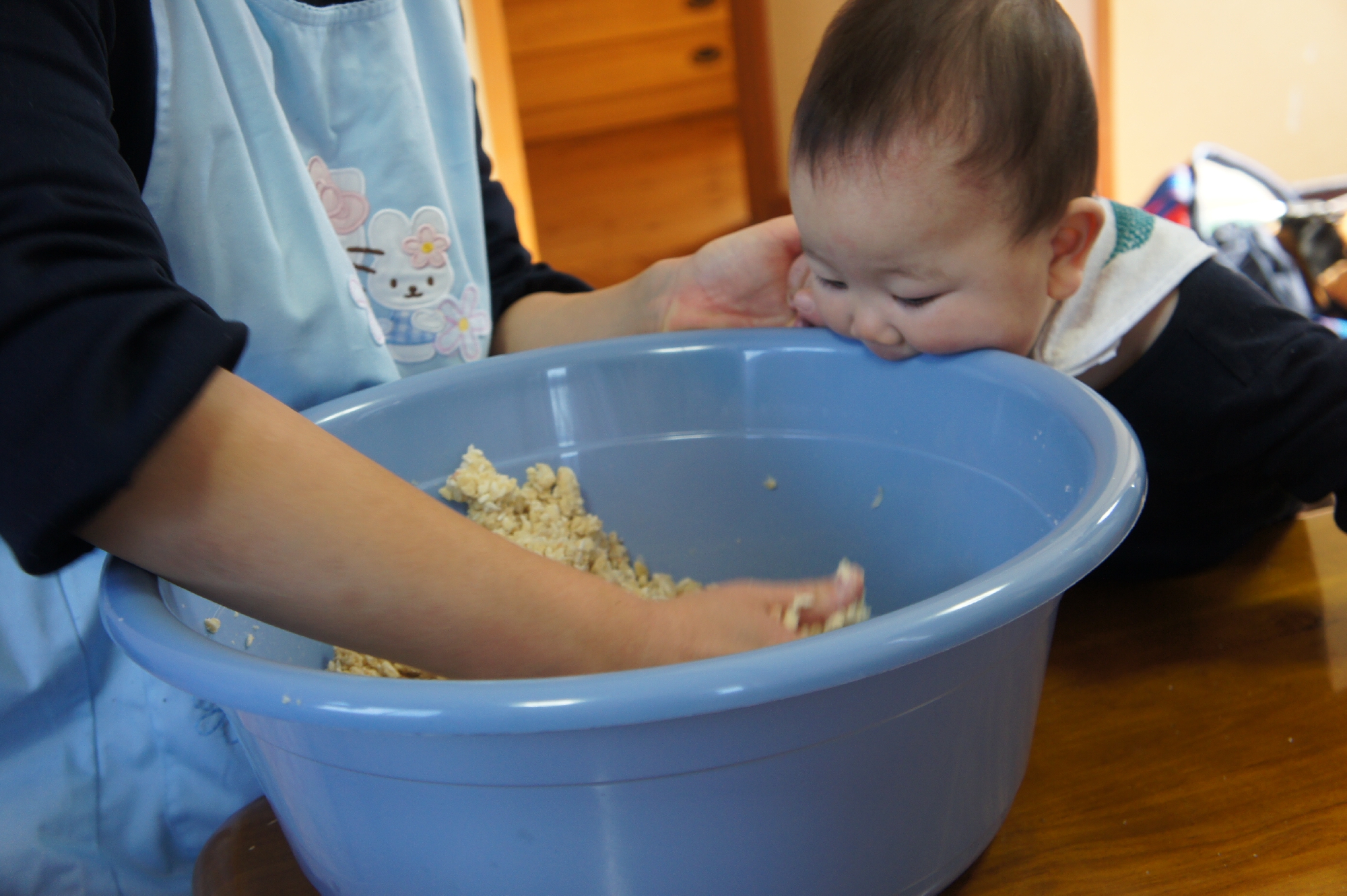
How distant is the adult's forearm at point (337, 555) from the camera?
1.11 feet

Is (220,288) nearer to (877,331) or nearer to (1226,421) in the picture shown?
(877,331)

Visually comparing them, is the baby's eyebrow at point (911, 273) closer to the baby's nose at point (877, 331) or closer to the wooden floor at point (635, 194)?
the baby's nose at point (877, 331)

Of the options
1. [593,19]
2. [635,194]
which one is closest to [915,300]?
[635,194]

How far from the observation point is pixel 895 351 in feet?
2.03

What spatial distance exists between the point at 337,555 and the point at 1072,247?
20.5 inches

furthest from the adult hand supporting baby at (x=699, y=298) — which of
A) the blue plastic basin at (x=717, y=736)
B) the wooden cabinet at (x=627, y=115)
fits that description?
the wooden cabinet at (x=627, y=115)

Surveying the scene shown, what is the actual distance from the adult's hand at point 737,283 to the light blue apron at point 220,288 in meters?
0.20

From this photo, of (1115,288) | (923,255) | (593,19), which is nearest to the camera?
(923,255)

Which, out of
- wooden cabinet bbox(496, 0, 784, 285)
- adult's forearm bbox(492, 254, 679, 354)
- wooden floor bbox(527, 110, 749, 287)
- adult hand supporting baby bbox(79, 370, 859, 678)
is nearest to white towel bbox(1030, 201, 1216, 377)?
adult's forearm bbox(492, 254, 679, 354)

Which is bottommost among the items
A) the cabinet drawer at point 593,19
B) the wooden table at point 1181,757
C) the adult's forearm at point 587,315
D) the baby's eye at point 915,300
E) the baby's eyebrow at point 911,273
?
the cabinet drawer at point 593,19

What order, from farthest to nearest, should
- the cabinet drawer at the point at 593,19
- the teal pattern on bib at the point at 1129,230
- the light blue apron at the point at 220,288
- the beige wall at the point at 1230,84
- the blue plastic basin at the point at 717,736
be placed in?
the cabinet drawer at the point at 593,19, the beige wall at the point at 1230,84, the teal pattern on bib at the point at 1129,230, the light blue apron at the point at 220,288, the blue plastic basin at the point at 717,736

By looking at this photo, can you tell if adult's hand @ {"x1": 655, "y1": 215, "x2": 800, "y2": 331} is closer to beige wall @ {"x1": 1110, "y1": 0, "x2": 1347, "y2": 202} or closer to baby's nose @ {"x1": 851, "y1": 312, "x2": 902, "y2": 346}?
baby's nose @ {"x1": 851, "y1": 312, "x2": 902, "y2": 346}

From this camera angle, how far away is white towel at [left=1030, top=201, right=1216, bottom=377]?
0.70m

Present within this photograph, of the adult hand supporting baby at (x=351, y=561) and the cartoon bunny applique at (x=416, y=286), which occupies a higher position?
the adult hand supporting baby at (x=351, y=561)
